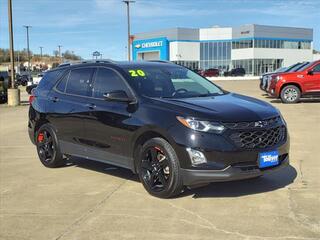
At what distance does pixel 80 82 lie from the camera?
783 centimetres

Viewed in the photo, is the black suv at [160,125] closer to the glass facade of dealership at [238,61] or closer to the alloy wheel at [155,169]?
the alloy wheel at [155,169]

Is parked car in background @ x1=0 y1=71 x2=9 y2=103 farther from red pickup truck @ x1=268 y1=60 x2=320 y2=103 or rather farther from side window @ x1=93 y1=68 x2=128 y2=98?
side window @ x1=93 y1=68 x2=128 y2=98

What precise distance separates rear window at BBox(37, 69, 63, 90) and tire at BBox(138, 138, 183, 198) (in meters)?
2.83

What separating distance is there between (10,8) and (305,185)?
21196mm

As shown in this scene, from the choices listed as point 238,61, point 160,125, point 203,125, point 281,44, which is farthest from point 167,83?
point 281,44

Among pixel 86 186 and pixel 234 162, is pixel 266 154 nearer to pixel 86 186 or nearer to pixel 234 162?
pixel 234 162

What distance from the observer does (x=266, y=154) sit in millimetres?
6020

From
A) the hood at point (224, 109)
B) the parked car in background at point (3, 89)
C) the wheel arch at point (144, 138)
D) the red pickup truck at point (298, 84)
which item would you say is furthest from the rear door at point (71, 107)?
the parked car in background at point (3, 89)

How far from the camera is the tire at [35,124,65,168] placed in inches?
328

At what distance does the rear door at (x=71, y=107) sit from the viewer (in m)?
7.59

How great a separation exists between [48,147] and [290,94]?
13416 mm

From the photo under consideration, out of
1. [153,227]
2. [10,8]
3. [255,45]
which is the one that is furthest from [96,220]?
[255,45]

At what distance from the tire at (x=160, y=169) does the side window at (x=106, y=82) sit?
1.05 m

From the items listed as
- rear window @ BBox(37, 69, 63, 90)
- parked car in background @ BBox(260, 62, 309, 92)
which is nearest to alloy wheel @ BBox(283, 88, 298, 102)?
parked car in background @ BBox(260, 62, 309, 92)
